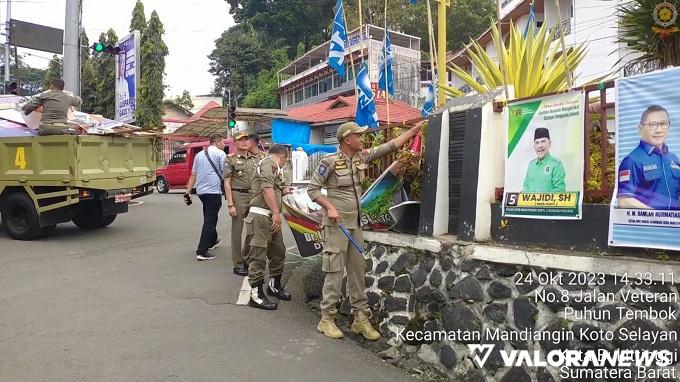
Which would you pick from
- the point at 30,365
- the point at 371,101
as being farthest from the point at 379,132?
the point at 30,365

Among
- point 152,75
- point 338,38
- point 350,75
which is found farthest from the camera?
point 350,75

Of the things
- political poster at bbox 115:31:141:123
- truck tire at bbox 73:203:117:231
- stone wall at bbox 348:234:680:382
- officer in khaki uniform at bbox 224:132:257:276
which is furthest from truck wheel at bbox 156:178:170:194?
stone wall at bbox 348:234:680:382

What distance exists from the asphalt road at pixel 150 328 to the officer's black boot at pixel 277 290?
170 mm

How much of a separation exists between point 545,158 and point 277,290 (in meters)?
3.25

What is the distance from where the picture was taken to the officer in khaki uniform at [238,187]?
6.72 meters

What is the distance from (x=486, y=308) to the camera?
12.5 feet

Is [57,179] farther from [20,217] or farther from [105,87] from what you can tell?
[105,87]

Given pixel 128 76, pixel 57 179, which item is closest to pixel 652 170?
pixel 57 179

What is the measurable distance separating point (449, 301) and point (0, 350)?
3521 mm

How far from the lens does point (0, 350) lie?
13.7 ft

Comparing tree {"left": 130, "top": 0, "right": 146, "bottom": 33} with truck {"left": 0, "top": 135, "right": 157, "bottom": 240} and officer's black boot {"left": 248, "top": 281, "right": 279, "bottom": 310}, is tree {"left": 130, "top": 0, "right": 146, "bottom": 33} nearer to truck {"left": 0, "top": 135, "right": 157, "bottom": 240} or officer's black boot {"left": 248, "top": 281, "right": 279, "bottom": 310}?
truck {"left": 0, "top": 135, "right": 157, "bottom": 240}

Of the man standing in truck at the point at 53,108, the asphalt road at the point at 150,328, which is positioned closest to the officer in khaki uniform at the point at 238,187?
the asphalt road at the point at 150,328

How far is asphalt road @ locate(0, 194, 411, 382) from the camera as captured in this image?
390cm

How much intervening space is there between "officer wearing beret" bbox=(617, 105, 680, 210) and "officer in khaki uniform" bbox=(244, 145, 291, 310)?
3170mm
